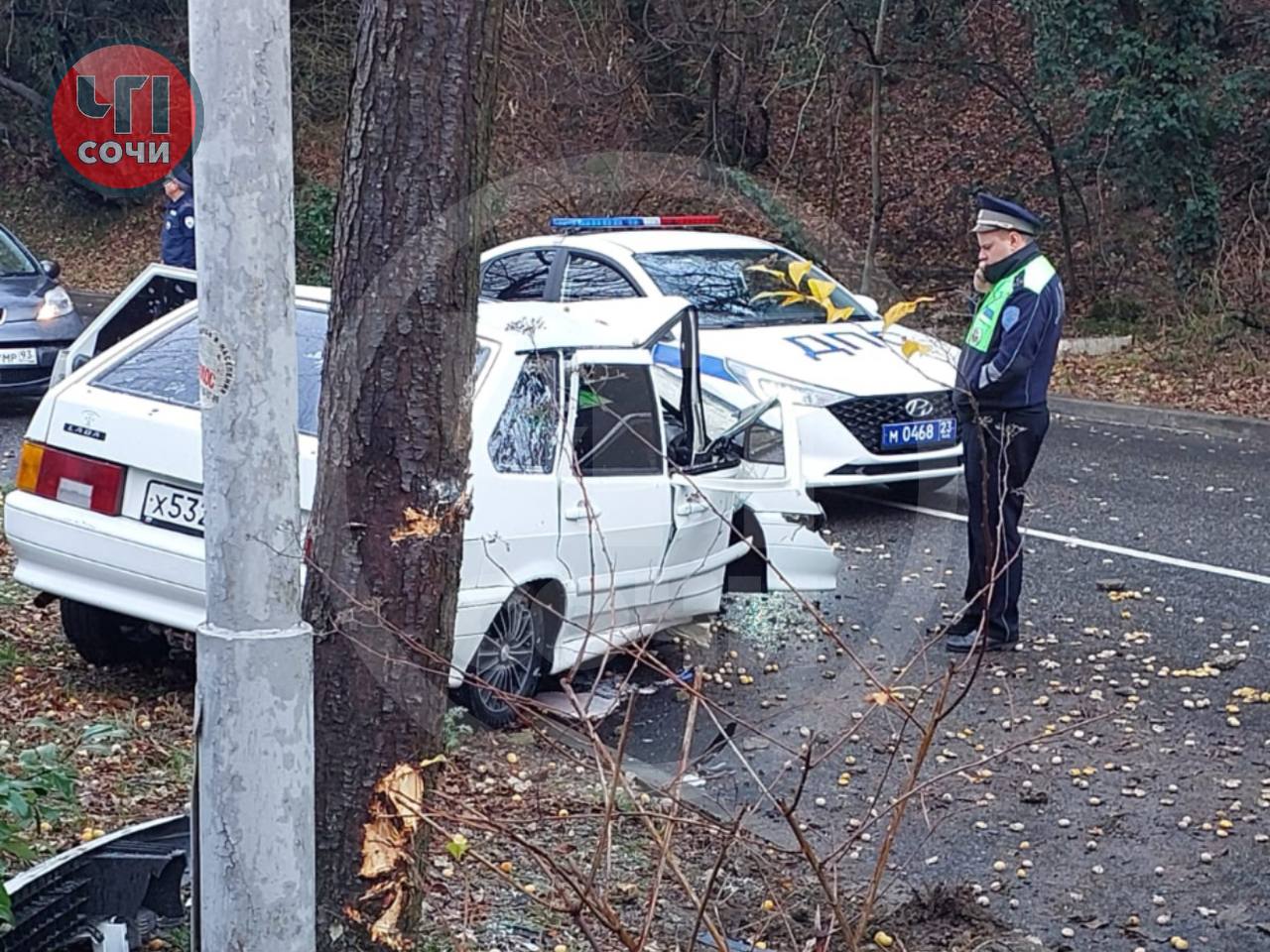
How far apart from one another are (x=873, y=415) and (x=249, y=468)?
Result: 7445 mm

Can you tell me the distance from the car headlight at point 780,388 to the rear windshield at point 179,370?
414cm

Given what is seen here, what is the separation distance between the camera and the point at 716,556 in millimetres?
7074

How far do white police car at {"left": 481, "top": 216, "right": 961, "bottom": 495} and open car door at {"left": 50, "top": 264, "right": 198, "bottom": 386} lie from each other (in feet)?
9.19

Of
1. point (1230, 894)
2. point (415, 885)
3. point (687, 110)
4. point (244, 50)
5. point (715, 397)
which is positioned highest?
point (687, 110)

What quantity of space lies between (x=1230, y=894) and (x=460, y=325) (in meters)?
2.98

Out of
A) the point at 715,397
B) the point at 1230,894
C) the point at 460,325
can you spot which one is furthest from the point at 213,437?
the point at 715,397

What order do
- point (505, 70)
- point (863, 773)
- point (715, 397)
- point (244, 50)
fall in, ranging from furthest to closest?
1. point (505, 70)
2. point (715, 397)
3. point (863, 773)
4. point (244, 50)

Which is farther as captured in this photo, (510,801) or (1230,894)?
(510,801)

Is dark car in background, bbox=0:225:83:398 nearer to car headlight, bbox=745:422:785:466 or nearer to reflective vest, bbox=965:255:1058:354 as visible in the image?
car headlight, bbox=745:422:785:466

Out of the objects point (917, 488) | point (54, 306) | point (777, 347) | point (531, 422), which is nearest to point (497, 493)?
point (531, 422)

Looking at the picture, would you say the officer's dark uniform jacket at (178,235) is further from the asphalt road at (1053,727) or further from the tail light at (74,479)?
the tail light at (74,479)

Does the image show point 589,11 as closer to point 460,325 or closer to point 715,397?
point 715,397

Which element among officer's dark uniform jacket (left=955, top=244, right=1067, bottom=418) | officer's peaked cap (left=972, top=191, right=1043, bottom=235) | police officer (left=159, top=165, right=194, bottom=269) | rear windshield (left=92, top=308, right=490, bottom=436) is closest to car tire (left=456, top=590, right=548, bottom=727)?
rear windshield (left=92, top=308, right=490, bottom=436)

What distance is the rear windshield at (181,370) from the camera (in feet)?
19.7
